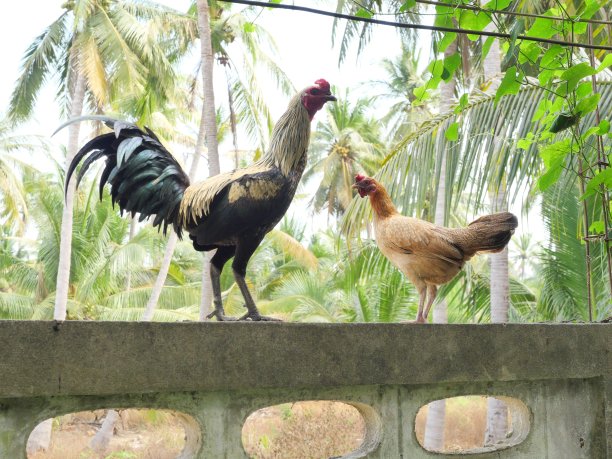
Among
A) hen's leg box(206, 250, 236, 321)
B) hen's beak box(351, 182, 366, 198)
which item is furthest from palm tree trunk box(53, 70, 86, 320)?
hen's leg box(206, 250, 236, 321)

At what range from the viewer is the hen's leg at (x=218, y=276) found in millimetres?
3251

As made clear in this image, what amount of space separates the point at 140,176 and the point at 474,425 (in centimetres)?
1671

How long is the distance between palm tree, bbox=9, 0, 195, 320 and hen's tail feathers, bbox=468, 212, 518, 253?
13.1 m

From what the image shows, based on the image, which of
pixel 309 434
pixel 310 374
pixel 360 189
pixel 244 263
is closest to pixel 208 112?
pixel 309 434

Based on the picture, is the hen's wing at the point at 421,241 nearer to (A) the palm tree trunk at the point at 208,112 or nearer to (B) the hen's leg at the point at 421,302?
(B) the hen's leg at the point at 421,302

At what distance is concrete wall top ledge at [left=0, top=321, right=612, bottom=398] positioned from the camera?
7.32 ft

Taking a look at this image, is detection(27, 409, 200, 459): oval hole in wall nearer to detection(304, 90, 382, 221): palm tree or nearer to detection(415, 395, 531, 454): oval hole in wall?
detection(415, 395, 531, 454): oval hole in wall

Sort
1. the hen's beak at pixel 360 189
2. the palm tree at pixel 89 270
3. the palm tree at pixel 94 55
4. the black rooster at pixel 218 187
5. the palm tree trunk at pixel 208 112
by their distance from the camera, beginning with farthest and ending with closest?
the palm tree at pixel 89 270 < the palm tree at pixel 94 55 < the palm tree trunk at pixel 208 112 < the hen's beak at pixel 360 189 < the black rooster at pixel 218 187

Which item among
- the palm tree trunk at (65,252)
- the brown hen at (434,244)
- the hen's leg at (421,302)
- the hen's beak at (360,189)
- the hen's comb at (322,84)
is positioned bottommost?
the hen's leg at (421,302)

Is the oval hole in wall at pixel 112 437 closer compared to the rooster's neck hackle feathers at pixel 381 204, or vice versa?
the rooster's neck hackle feathers at pixel 381 204

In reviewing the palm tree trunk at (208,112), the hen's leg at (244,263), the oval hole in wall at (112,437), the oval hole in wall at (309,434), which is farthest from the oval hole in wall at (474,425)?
the oval hole in wall at (112,437)

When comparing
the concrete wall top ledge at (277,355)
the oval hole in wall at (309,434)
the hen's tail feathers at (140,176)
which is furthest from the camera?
the oval hole in wall at (309,434)

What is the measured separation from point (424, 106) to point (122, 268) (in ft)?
45.7

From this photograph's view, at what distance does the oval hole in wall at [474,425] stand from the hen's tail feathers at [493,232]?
81 centimetres
